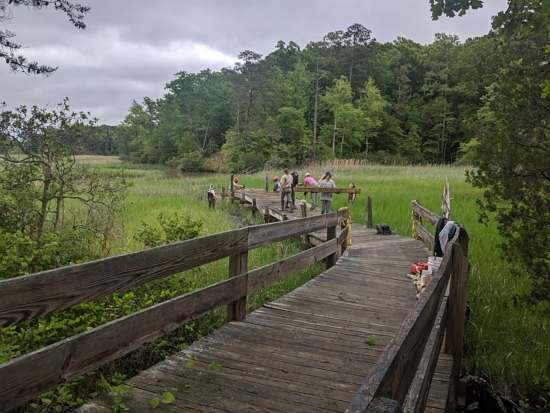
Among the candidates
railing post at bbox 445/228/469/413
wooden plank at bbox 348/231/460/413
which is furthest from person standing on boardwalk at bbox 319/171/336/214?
wooden plank at bbox 348/231/460/413

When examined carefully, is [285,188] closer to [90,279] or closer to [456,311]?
[456,311]

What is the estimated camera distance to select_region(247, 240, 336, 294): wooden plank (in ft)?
15.7

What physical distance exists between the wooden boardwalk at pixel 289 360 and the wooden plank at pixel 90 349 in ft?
1.02

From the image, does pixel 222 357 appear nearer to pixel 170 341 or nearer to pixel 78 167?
pixel 170 341

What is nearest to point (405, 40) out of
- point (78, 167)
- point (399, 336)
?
point (78, 167)

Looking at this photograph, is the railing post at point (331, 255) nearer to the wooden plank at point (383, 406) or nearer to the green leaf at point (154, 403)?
the green leaf at point (154, 403)

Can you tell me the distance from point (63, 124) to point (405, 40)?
9459 centimetres

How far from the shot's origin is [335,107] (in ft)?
199

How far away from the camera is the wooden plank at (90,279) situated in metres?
2.23

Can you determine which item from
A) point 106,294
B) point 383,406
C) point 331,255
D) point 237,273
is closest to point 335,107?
point 331,255

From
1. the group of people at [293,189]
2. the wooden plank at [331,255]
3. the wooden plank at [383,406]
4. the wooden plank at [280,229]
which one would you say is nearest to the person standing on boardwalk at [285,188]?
the group of people at [293,189]

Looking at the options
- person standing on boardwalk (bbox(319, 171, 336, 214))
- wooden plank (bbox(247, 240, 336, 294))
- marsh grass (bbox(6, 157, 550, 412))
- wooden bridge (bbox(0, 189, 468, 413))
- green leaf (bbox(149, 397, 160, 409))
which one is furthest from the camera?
person standing on boardwalk (bbox(319, 171, 336, 214))

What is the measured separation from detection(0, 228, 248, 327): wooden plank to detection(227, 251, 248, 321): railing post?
417mm

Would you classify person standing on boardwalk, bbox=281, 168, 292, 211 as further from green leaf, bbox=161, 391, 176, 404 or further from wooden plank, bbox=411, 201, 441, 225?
green leaf, bbox=161, 391, 176, 404
